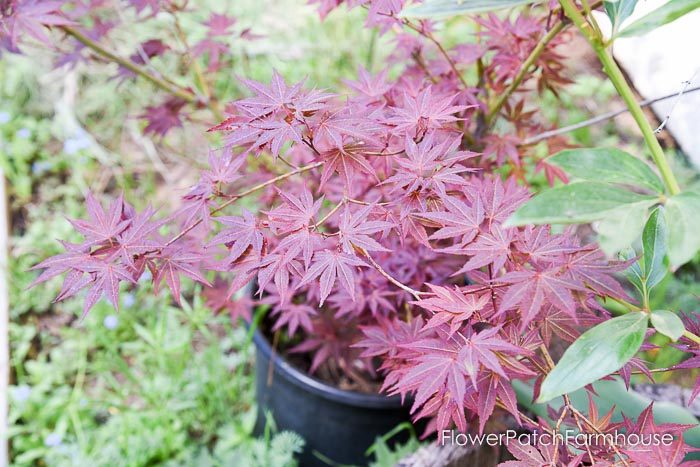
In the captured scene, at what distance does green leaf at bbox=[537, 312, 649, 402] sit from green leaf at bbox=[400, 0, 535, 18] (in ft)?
1.18

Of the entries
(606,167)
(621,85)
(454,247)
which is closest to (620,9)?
(621,85)

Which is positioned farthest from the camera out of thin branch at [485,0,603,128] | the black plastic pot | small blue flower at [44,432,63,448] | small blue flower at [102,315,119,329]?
small blue flower at [102,315,119,329]

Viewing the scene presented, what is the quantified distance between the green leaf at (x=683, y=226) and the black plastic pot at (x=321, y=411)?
80cm

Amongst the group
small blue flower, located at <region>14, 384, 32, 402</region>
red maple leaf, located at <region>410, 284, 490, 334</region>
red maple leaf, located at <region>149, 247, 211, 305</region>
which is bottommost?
small blue flower, located at <region>14, 384, 32, 402</region>

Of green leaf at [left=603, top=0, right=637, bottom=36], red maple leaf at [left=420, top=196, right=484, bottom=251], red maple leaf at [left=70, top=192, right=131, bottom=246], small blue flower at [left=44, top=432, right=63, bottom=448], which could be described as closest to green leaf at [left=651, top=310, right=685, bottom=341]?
red maple leaf at [left=420, top=196, right=484, bottom=251]

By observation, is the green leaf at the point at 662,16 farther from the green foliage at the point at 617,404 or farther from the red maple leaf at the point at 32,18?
the red maple leaf at the point at 32,18

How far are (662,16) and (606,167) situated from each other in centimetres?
15

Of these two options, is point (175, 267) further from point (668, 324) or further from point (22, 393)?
point (22, 393)

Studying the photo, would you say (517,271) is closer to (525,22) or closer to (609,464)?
(609,464)

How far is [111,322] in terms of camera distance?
1841mm

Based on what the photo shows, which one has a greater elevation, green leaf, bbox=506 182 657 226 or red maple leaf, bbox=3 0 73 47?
green leaf, bbox=506 182 657 226

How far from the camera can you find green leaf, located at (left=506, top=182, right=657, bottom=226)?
576mm

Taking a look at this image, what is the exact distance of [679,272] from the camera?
2029 millimetres

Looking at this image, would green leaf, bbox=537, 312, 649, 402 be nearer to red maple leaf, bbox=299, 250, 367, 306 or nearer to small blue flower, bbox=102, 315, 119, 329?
red maple leaf, bbox=299, 250, 367, 306
